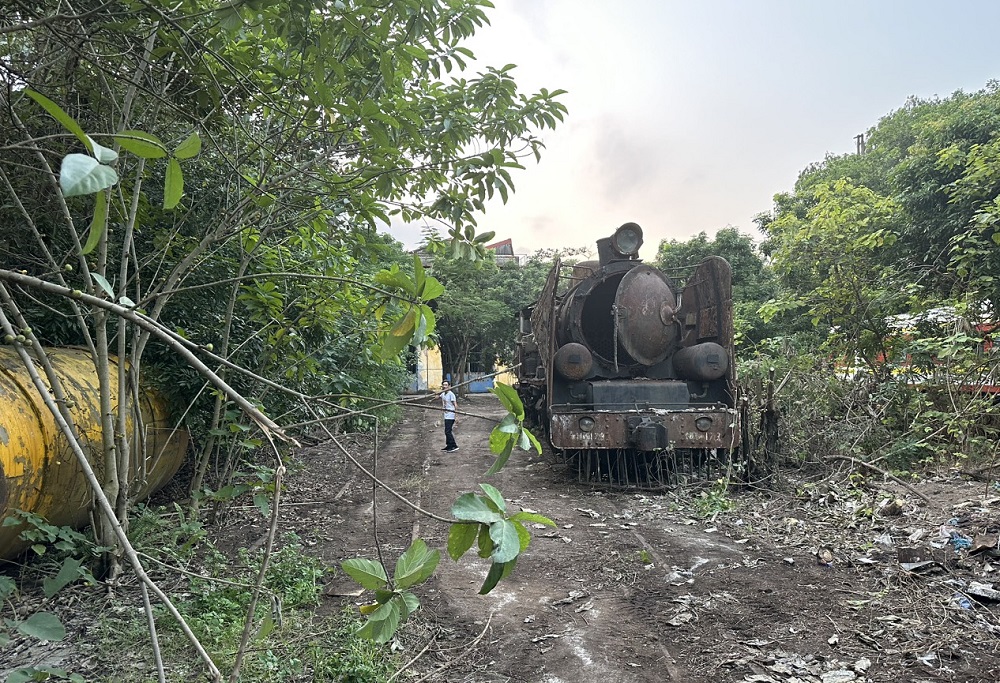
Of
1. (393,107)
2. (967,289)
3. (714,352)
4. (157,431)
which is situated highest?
(393,107)

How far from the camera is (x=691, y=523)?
219 inches

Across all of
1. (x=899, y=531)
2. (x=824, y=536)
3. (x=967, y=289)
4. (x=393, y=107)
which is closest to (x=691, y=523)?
(x=824, y=536)

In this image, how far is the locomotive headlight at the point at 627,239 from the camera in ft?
25.7

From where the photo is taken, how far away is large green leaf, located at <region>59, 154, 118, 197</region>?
83cm

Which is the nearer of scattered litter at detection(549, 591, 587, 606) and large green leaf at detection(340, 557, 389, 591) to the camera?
large green leaf at detection(340, 557, 389, 591)

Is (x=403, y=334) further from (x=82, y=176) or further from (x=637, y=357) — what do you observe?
(x=637, y=357)

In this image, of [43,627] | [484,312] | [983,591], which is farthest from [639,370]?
[484,312]

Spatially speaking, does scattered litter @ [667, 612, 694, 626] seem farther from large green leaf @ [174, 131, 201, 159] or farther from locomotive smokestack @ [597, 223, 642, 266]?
locomotive smokestack @ [597, 223, 642, 266]

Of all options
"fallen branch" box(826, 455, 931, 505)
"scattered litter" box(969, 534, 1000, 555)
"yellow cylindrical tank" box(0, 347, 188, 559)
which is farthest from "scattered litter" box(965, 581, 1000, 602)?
"yellow cylindrical tank" box(0, 347, 188, 559)

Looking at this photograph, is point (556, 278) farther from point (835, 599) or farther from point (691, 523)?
point (835, 599)

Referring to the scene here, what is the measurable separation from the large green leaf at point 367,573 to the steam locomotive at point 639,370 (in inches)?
209

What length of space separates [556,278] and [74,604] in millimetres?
5300

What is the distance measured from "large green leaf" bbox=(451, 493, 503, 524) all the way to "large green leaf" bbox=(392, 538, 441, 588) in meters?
0.11

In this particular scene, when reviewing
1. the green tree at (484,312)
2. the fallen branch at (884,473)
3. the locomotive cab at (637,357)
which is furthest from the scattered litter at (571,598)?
the green tree at (484,312)
